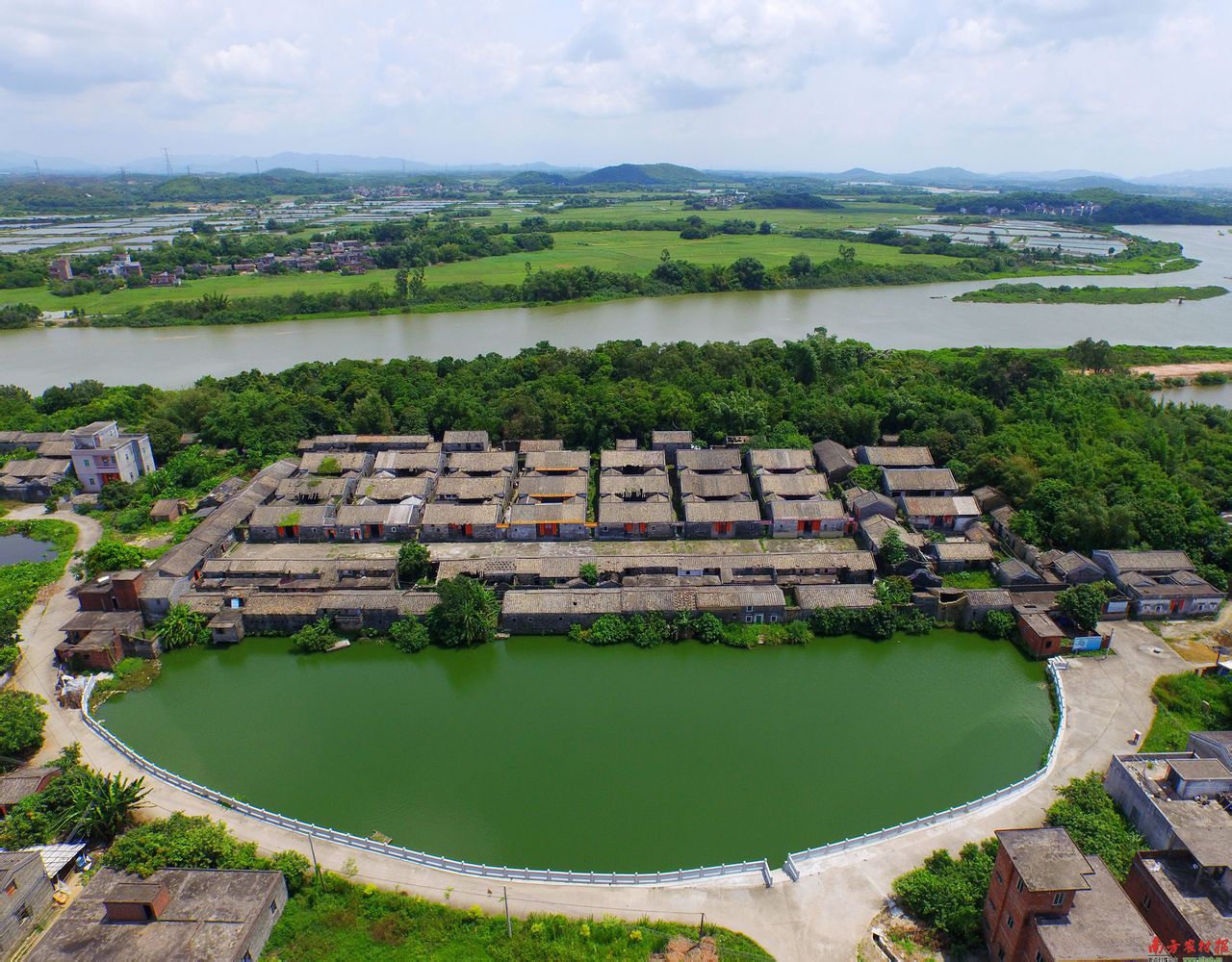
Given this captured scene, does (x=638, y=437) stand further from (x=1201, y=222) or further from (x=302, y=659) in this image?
(x=1201, y=222)

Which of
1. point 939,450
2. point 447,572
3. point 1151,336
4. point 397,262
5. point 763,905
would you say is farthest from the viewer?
point 397,262

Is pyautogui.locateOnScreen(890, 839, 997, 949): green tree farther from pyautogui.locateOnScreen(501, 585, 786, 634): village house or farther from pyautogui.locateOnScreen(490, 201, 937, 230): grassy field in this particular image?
pyautogui.locateOnScreen(490, 201, 937, 230): grassy field

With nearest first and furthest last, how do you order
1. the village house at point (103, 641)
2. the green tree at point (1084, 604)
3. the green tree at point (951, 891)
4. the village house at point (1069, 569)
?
the green tree at point (951, 891) → the village house at point (103, 641) → the green tree at point (1084, 604) → the village house at point (1069, 569)

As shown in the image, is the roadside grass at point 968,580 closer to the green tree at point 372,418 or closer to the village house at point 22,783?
the village house at point 22,783

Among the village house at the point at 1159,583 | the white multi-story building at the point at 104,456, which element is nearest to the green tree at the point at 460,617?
the white multi-story building at the point at 104,456

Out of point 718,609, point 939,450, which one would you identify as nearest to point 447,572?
point 718,609

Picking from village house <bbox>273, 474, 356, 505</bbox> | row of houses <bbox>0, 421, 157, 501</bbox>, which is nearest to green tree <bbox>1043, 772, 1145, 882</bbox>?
village house <bbox>273, 474, 356, 505</bbox>

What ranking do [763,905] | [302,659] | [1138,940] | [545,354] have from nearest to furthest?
[1138,940], [763,905], [302,659], [545,354]
